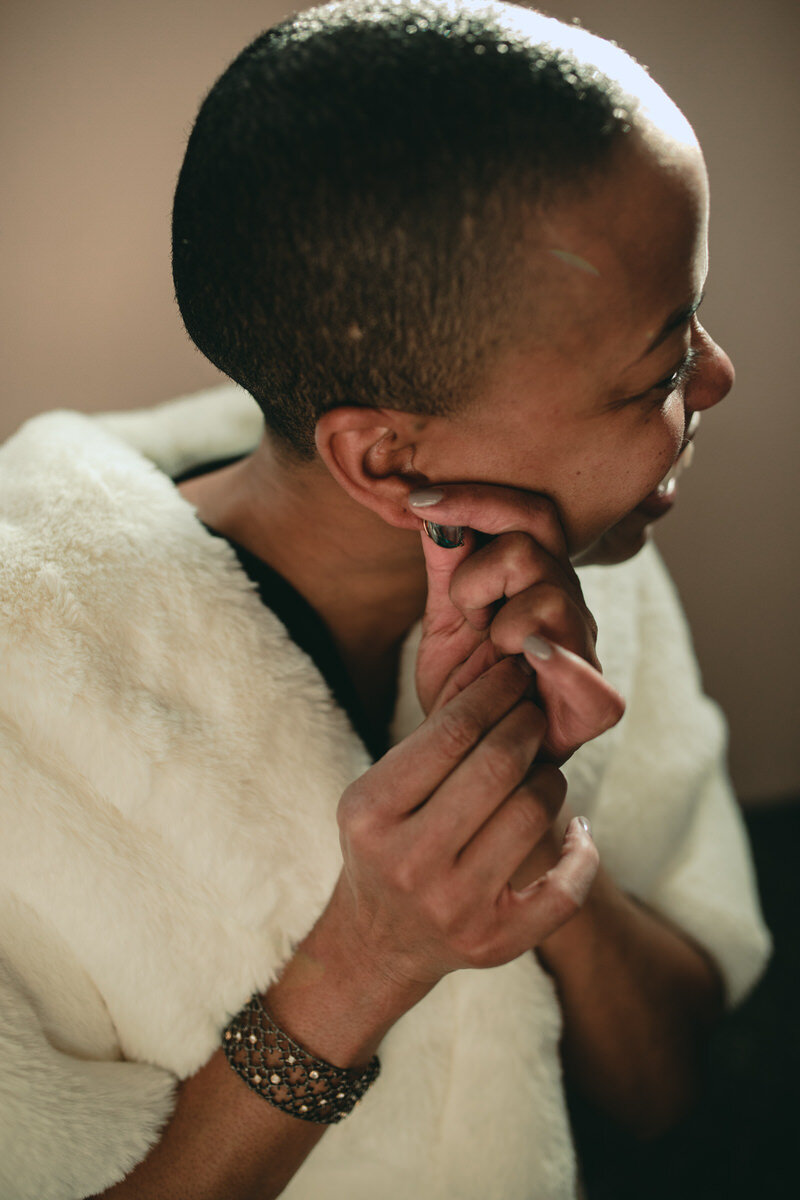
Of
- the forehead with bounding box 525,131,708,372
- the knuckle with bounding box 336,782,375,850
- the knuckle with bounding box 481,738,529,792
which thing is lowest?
the knuckle with bounding box 336,782,375,850

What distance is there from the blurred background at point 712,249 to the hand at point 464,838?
73cm

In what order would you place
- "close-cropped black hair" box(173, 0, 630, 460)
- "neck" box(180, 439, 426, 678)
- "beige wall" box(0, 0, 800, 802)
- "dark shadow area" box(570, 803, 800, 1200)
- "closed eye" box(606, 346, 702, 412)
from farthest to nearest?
"dark shadow area" box(570, 803, 800, 1200)
"beige wall" box(0, 0, 800, 802)
"neck" box(180, 439, 426, 678)
"closed eye" box(606, 346, 702, 412)
"close-cropped black hair" box(173, 0, 630, 460)

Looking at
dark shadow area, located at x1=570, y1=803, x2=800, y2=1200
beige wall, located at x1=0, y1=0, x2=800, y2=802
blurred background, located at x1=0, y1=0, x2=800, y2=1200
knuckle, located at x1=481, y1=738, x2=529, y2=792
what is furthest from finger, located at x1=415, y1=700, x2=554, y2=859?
beige wall, located at x1=0, y1=0, x2=800, y2=802

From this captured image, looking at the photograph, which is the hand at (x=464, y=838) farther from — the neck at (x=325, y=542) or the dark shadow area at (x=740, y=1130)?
the dark shadow area at (x=740, y=1130)

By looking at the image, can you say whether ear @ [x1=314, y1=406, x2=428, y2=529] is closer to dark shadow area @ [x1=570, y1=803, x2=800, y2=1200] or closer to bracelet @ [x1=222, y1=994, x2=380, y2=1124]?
bracelet @ [x1=222, y1=994, x2=380, y2=1124]

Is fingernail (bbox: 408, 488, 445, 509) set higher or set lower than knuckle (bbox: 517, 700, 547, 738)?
higher

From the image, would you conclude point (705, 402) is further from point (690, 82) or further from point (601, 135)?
point (690, 82)

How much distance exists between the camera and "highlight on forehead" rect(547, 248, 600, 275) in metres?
0.59

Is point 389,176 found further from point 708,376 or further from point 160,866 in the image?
point 160,866

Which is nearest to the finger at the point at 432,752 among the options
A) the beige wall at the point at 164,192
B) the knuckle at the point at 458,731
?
the knuckle at the point at 458,731

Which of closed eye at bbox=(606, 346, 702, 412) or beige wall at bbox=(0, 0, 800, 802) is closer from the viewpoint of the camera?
closed eye at bbox=(606, 346, 702, 412)

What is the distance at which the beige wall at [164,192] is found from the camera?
3.91 feet

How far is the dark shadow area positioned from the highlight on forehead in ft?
4.13

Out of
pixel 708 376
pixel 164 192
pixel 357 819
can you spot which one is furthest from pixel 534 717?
pixel 164 192
